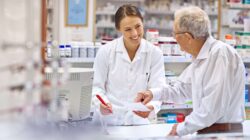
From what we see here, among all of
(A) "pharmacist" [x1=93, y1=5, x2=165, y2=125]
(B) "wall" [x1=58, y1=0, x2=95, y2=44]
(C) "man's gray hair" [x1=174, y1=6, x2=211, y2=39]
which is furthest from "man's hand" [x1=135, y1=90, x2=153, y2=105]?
(B) "wall" [x1=58, y1=0, x2=95, y2=44]

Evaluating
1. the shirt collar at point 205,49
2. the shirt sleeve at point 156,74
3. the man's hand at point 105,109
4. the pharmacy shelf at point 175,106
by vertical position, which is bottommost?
the pharmacy shelf at point 175,106

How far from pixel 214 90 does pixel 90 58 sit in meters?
2.31

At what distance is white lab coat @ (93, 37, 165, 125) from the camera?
365cm

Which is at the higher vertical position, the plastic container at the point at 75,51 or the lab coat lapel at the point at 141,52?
the lab coat lapel at the point at 141,52

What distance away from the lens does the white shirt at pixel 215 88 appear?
2.67 m

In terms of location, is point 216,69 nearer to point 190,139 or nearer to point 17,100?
point 190,139

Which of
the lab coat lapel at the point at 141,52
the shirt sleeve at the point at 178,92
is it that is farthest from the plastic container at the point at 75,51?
the shirt sleeve at the point at 178,92

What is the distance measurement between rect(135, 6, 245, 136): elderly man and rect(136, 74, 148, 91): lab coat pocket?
85cm

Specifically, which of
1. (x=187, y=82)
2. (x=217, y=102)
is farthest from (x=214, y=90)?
(x=187, y=82)

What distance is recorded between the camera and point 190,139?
2.44 meters

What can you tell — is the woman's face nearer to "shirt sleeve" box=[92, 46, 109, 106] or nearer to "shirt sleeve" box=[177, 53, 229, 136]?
"shirt sleeve" box=[92, 46, 109, 106]

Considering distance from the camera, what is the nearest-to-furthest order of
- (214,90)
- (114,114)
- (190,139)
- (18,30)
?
1. (18,30)
2. (190,139)
3. (214,90)
4. (114,114)

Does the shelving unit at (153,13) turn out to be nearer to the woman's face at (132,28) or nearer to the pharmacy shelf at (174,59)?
the pharmacy shelf at (174,59)

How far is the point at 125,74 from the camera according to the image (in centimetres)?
376
